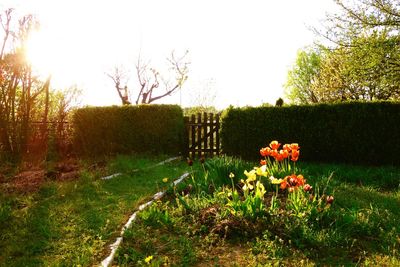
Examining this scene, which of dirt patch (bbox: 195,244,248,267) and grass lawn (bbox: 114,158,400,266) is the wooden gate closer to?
grass lawn (bbox: 114,158,400,266)

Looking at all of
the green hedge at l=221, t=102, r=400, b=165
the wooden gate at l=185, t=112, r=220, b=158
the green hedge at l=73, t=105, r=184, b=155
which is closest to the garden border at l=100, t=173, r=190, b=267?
the green hedge at l=221, t=102, r=400, b=165

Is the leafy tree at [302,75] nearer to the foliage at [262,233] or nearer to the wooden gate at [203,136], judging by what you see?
the wooden gate at [203,136]

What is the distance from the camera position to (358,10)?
42.9ft

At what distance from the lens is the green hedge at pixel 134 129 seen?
13.9 meters

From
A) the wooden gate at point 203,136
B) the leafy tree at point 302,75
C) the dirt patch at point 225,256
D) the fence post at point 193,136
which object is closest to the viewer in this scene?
the dirt patch at point 225,256

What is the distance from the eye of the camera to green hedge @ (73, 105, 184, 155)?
45.6ft

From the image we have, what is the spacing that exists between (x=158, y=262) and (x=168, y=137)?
10.2 m

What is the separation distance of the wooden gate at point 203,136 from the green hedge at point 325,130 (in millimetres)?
2137

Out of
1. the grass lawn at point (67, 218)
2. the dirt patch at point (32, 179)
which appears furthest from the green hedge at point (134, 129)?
the grass lawn at point (67, 218)

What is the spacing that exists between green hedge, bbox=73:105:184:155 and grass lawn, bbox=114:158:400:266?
26.5 feet

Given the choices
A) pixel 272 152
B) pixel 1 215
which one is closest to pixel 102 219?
pixel 1 215

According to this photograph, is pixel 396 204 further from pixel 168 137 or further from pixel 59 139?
pixel 59 139

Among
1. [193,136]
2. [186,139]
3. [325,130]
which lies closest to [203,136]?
[193,136]

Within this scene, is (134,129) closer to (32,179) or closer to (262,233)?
(32,179)
